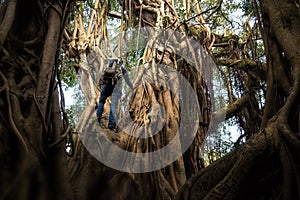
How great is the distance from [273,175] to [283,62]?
2.28 ft

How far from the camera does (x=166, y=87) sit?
3521 millimetres

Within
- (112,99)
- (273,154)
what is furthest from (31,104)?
(112,99)

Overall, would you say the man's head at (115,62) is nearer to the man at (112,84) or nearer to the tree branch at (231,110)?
the man at (112,84)

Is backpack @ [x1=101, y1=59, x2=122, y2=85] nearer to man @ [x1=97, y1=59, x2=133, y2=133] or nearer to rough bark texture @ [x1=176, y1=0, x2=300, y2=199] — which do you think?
man @ [x1=97, y1=59, x2=133, y2=133]

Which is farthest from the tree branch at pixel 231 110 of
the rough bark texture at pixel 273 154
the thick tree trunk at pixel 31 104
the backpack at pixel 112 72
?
the thick tree trunk at pixel 31 104

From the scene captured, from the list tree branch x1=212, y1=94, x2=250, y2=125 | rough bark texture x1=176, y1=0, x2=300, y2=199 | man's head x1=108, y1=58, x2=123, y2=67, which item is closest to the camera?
rough bark texture x1=176, y1=0, x2=300, y2=199

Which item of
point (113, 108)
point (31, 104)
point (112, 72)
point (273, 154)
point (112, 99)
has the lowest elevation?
point (273, 154)

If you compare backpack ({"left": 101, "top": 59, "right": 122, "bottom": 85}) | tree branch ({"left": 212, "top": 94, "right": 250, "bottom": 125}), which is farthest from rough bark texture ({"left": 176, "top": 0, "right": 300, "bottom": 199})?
backpack ({"left": 101, "top": 59, "right": 122, "bottom": 85})

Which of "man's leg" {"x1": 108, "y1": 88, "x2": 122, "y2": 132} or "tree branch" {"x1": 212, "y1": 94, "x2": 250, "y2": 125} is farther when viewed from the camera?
"tree branch" {"x1": 212, "y1": 94, "x2": 250, "y2": 125}

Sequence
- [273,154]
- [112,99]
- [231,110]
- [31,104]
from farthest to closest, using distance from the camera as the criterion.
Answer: [231,110]
[112,99]
[31,104]
[273,154]

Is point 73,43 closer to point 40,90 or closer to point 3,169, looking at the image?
point 40,90

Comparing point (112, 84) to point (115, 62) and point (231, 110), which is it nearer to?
point (115, 62)

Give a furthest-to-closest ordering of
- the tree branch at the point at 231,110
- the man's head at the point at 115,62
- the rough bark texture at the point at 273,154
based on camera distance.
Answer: the tree branch at the point at 231,110 → the man's head at the point at 115,62 → the rough bark texture at the point at 273,154

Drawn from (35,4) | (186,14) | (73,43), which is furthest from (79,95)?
(35,4)
